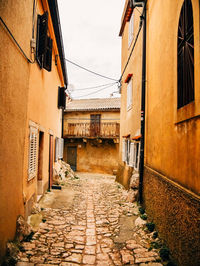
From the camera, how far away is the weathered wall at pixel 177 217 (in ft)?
8.86

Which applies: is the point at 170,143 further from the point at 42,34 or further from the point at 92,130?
the point at 92,130

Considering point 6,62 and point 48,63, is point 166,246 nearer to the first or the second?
point 6,62

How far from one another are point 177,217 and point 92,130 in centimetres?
1663

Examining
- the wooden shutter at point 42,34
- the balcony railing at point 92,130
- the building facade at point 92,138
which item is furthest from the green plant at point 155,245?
the balcony railing at point 92,130

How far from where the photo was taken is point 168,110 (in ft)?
13.7

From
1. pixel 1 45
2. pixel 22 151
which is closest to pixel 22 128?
pixel 22 151

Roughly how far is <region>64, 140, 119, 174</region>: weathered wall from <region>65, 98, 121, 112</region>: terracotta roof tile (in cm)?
346

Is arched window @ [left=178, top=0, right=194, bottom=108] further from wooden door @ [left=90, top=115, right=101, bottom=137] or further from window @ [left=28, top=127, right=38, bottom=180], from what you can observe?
wooden door @ [left=90, top=115, right=101, bottom=137]

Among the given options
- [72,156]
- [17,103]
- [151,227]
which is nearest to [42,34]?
[17,103]

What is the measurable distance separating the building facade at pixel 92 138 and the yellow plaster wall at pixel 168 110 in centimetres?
1281

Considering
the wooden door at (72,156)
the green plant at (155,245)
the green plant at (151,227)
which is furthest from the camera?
the wooden door at (72,156)

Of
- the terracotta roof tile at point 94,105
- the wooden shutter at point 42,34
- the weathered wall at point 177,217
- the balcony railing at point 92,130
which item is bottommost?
the weathered wall at point 177,217

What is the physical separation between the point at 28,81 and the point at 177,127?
11.5 ft

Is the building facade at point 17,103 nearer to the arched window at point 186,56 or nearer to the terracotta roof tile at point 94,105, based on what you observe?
the arched window at point 186,56
